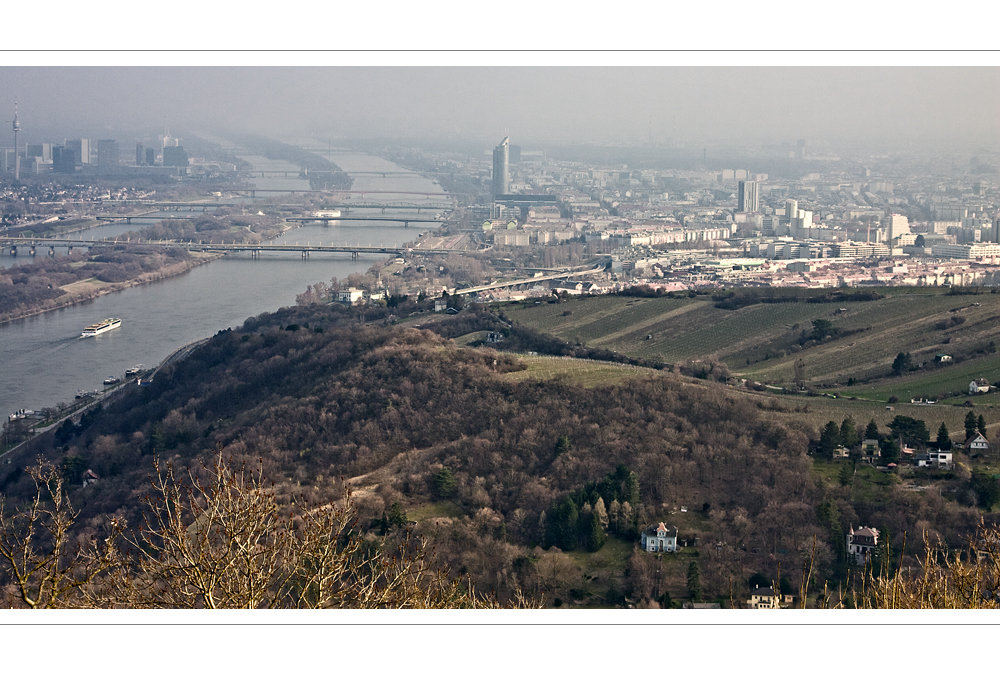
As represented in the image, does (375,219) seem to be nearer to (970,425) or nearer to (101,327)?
(101,327)

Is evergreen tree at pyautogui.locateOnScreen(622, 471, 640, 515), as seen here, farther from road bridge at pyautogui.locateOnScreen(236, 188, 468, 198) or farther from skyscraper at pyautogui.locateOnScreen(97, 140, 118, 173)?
skyscraper at pyautogui.locateOnScreen(97, 140, 118, 173)

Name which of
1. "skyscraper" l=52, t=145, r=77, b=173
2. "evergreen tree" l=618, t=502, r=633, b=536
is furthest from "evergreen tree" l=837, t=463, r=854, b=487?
"skyscraper" l=52, t=145, r=77, b=173

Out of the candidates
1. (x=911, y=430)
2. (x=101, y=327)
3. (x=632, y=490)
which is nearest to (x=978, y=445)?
(x=911, y=430)

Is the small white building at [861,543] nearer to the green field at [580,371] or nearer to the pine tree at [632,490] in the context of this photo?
the pine tree at [632,490]

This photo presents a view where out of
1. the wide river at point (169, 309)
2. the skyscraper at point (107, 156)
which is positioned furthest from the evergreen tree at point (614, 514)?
the skyscraper at point (107, 156)

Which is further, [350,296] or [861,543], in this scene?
[350,296]

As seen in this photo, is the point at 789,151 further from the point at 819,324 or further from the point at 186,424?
the point at 186,424
